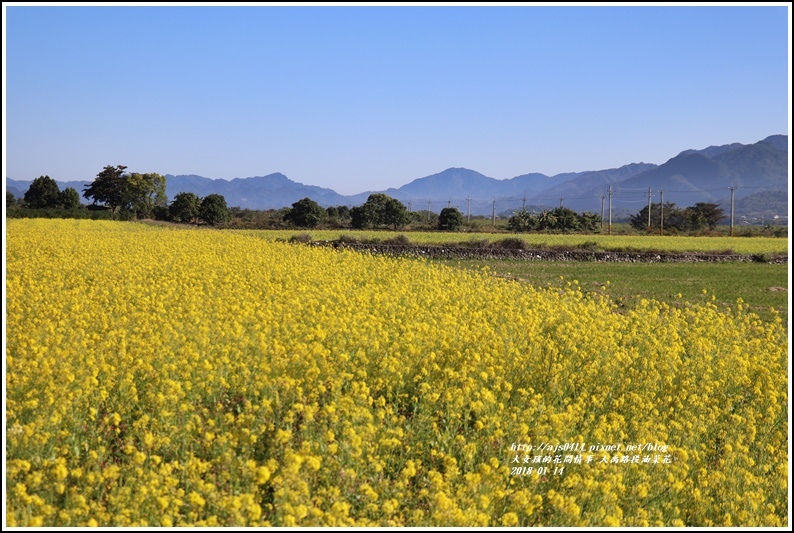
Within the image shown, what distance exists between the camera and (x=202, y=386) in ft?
18.7

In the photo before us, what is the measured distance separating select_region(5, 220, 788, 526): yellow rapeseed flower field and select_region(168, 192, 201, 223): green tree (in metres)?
49.8

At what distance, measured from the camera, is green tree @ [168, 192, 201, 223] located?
190ft

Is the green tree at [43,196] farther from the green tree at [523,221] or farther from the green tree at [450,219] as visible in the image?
the green tree at [523,221]

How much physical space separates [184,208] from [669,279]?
148ft

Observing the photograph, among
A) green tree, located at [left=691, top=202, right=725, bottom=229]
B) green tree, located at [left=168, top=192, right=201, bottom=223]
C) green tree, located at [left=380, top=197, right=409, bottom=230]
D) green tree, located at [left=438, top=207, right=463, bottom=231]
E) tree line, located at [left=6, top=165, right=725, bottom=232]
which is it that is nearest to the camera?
green tree, located at [left=438, top=207, right=463, bottom=231]

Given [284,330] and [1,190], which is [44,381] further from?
[284,330]

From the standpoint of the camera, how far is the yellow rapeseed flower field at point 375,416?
4199 mm

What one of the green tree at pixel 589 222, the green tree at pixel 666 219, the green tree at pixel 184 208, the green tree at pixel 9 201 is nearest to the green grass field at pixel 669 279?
the green tree at pixel 589 222

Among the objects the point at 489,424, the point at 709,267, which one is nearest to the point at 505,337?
the point at 489,424

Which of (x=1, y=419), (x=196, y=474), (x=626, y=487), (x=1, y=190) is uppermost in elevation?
(x=1, y=190)

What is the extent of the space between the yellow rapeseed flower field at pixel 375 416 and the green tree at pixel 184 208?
163 ft

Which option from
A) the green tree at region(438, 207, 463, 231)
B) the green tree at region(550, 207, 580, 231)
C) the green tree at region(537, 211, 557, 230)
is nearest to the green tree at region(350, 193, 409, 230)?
the green tree at region(438, 207, 463, 231)

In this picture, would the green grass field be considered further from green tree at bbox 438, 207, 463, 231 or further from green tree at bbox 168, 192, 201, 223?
green tree at bbox 168, 192, 201, 223

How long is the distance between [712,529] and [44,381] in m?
4.73
